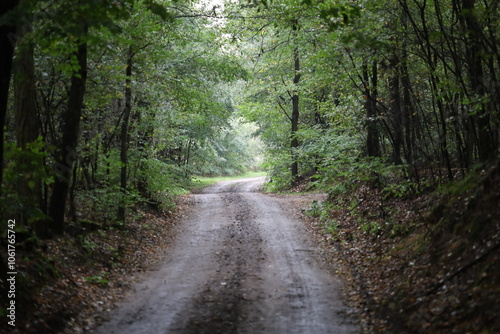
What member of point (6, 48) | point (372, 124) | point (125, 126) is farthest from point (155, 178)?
point (6, 48)

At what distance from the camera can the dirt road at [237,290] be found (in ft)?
20.5

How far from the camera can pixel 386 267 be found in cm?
825

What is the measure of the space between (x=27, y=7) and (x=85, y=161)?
8.07 metres

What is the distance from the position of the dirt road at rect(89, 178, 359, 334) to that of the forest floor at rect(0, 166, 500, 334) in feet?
1.25

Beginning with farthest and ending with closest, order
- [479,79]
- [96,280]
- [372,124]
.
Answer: [372,124] → [96,280] → [479,79]

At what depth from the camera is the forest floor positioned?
556cm

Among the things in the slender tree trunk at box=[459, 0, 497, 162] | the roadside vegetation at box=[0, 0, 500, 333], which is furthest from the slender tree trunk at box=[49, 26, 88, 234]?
the slender tree trunk at box=[459, 0, 497, 162]

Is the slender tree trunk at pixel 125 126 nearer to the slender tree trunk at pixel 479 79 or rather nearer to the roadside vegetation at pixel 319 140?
the roadside vegetation at pixel 319 140

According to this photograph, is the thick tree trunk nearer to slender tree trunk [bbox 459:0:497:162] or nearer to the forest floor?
the forest floor

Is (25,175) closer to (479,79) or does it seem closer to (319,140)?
(479,79)

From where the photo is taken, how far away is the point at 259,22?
44.9ft

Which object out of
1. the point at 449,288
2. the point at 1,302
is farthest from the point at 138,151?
the point at 449,288

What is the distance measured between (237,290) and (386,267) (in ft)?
9.57

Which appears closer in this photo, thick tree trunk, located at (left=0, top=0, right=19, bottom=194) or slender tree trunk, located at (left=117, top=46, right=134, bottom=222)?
thick tree trunk, located at (left=0, top=0, right=19, bottom=194)
